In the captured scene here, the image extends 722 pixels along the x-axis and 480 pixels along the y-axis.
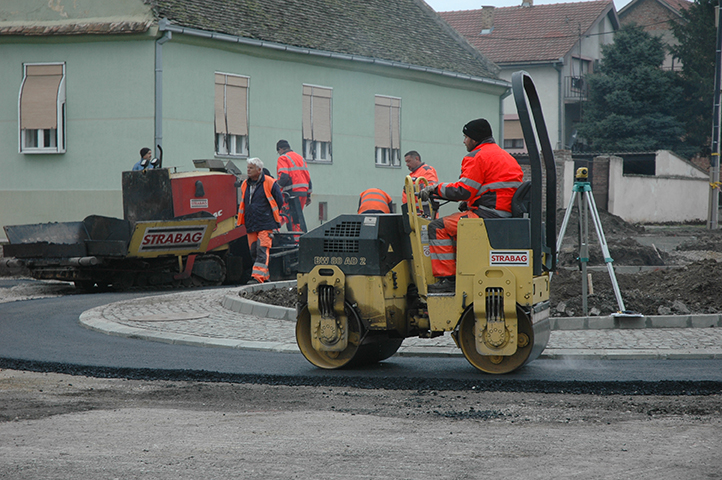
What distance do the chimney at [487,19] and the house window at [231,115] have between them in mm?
34974

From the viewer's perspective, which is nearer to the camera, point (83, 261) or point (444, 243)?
point (444, 243)

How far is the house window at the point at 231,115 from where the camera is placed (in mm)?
21656

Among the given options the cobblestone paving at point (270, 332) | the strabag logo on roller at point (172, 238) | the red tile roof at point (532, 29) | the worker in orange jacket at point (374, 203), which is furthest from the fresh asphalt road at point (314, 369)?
the red tile roof at point (532, 29)

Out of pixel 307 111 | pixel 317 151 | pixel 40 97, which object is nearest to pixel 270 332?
pixel 40 97

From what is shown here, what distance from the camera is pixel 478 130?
24.8 feet

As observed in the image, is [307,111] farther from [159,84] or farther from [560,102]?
[560,102]

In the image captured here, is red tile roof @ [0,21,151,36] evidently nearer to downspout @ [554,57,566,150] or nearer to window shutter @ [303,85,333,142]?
window shutter @ [303,85,333,142]

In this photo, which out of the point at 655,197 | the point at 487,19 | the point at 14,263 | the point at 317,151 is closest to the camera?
the point at 14,263

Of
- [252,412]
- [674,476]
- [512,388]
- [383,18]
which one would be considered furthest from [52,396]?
[383,18]

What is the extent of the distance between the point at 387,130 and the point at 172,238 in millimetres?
12975

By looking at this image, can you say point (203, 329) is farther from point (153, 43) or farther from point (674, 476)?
point (153, 43)

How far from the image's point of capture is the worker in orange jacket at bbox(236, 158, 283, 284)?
14367 mm

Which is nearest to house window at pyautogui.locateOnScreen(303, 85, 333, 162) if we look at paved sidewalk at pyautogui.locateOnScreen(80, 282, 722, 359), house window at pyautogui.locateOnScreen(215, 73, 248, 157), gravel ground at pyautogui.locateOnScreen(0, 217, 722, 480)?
house window at pyautogui.locateOnScreen(215, 73, 248, 157)

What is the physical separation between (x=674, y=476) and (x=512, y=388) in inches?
98.8
